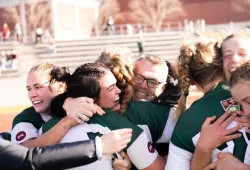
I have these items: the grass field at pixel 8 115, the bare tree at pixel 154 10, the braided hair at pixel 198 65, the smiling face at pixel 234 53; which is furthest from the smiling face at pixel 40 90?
the bare tree at pixel 154 10

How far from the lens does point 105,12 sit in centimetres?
4512

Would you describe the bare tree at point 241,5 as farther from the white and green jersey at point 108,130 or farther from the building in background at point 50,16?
the white and green jersey at point 108,130

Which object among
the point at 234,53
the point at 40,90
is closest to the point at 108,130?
the point at 40,90

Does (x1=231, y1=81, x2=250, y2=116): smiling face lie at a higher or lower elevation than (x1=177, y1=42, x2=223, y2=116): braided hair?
lower

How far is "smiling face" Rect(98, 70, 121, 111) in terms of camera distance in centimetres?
253

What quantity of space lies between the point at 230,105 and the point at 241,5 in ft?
144

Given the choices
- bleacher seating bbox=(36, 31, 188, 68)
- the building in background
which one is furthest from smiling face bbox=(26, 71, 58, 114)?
the building in background

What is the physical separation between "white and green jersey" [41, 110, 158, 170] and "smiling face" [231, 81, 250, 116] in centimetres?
60

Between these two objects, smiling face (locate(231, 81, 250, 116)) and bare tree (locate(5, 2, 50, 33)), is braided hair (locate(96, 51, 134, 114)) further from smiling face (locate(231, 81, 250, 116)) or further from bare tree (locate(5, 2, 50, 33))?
bare tree (locate(5, 2, 50, 33))

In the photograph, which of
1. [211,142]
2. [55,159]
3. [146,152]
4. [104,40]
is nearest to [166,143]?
[146,152]

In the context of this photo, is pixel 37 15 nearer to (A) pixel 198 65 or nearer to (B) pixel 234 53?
(A) pixel 198 65

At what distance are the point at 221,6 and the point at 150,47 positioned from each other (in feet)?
61.9

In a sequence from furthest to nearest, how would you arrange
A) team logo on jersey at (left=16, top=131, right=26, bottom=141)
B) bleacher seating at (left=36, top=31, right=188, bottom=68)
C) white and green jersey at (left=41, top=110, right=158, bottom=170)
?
bleacher seating at (left=36, top=31, right=188, bottom=68), team logo on jersey at (left=16, top=131, right=26, bottom=141), white and green jersey at (left=41, top=110, right=158, bottom=170)

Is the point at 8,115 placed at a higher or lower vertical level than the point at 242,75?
lower
